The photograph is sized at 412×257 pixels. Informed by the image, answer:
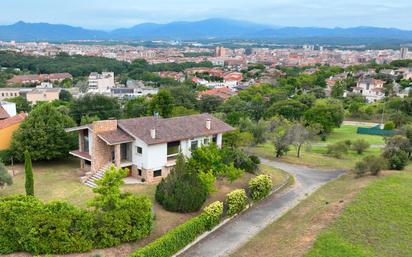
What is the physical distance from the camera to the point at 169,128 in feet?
98.7

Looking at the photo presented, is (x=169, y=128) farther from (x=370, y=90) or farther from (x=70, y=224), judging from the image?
(x=370, y=90)

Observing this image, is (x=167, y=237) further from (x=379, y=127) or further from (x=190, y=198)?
(x=379, y=127)

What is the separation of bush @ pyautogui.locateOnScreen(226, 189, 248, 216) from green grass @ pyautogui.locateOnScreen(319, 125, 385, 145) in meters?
32.3

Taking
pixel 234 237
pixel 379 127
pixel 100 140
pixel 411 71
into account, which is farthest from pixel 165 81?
pixel 234 237

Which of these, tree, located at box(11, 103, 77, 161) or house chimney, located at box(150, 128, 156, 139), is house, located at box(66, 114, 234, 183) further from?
tree, located at box(11, 103, 77, 161)

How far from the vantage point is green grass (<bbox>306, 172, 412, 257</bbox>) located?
18.3 metres

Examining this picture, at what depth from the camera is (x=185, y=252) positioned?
1972 cm

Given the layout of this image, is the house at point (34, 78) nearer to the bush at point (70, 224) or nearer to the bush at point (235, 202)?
the bush at point (235, 202)

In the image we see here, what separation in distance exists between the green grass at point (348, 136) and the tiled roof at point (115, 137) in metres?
33.2

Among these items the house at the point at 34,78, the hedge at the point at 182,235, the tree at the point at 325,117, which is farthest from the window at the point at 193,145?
the house at the point at 34,78

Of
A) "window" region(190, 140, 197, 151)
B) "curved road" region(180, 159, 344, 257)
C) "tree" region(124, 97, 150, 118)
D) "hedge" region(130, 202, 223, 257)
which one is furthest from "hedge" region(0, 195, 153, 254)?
"tree" region(124, 97, 150, 118)

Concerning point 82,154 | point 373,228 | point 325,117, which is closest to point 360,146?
point 325,117

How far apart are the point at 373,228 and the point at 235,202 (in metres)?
7.76

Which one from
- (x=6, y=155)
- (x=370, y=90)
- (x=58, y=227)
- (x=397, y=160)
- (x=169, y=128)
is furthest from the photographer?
(x=370, y=90)
